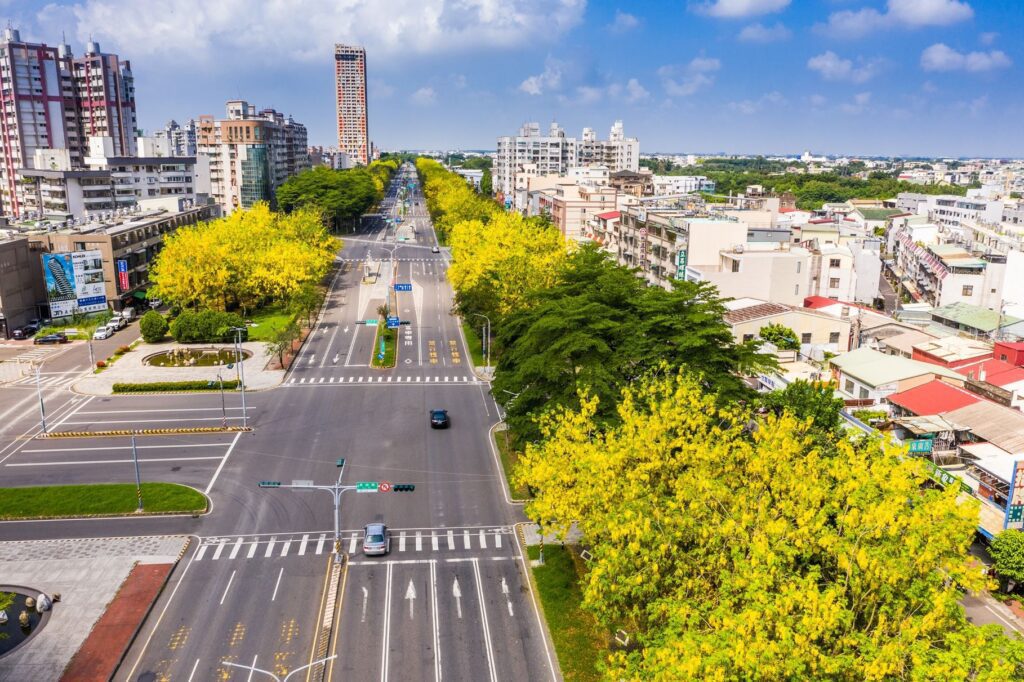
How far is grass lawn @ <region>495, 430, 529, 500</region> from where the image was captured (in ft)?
155

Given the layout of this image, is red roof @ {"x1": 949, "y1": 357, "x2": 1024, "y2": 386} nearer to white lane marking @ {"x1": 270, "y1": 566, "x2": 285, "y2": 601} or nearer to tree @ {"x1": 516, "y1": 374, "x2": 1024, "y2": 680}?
tree @ {"x1": 516, "y1": 374, "x2": 1024, "y2": 680}

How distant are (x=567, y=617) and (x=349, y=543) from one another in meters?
13.6

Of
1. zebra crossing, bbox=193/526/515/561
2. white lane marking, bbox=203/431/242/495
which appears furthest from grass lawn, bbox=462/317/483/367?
zebra crossing, bbox=193/526/515/561

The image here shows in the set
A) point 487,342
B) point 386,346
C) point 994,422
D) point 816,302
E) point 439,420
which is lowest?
point 439,420

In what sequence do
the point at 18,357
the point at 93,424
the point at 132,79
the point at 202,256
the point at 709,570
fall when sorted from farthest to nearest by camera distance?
the point at 132,79, the point at 202,256, the point at 18,357, the point at 93,424, the point at 709,570

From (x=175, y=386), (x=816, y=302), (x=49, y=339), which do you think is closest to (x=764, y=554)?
(x=175, y=386)

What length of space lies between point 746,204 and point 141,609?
112841 mm

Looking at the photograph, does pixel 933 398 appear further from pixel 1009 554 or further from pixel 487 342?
pixel 487 342

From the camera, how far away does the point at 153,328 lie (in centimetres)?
8188

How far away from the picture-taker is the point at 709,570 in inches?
1016

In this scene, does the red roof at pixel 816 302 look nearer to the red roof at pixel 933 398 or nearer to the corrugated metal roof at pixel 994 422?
the red roof at pixel 933 398

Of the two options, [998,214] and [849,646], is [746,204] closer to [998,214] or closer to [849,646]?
[998,214]

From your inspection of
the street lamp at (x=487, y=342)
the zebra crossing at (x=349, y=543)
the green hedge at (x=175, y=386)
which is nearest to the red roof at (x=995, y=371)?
the zebra crossing at (x=349, y=543)

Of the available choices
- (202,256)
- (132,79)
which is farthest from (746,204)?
(132,79)
